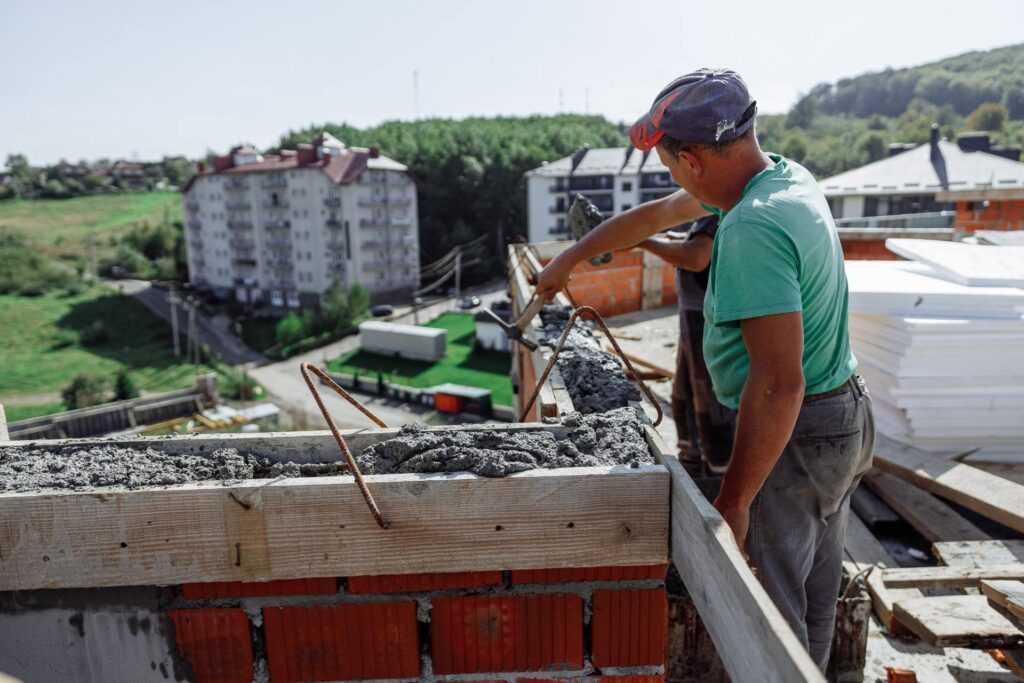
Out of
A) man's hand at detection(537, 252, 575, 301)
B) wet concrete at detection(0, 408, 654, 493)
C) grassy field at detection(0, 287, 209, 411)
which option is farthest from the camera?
grassy field at detection(0, 287, 209, 411)

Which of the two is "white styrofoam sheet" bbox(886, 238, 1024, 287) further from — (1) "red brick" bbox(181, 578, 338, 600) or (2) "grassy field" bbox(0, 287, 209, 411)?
(2) "grassy field" bbox(0, 287, 209, 411)

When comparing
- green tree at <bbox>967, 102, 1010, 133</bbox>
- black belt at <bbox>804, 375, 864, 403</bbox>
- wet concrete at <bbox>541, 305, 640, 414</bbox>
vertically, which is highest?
green tree at <bbox>967, 102, 1010, 133</bbox>

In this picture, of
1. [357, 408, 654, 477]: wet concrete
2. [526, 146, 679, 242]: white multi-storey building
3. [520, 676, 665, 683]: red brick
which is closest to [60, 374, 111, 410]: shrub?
[526, 146, 679, 242]: white multi-storey building

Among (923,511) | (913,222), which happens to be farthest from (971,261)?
(913,222)

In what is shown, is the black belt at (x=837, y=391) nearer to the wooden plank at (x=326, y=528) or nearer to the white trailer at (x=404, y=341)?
the wooden plank at (x=326, y=528)

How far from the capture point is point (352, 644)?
2.10 m

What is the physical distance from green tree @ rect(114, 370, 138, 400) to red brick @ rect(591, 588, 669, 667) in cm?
5601

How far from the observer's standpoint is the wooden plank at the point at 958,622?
3.02 m

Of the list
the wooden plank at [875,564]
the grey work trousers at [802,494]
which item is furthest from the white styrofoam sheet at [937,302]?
the grey work trousers at [802,494]

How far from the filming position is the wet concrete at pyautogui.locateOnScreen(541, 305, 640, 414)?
2.98 meters

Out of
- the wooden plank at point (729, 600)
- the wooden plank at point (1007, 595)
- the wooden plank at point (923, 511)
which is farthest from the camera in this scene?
the wooden plank at point (923, 511)

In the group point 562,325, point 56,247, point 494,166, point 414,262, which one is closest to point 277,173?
point 414,262

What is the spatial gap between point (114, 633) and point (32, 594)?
244 mm

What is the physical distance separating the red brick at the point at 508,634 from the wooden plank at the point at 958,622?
188 cm
